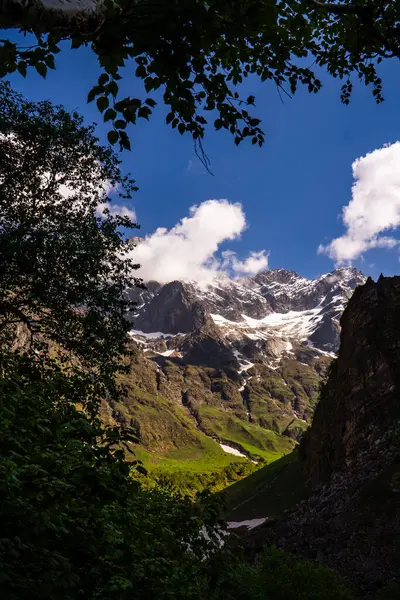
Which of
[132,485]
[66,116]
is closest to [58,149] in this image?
[66,116]

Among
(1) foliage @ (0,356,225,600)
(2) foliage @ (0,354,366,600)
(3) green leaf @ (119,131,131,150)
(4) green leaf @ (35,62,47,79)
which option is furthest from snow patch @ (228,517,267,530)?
(4) green leaf @ (35,62,47,79)

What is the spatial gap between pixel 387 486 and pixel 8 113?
4853 centimetres

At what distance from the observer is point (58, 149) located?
19781mm

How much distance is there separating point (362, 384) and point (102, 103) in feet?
229

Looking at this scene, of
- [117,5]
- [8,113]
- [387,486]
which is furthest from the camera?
[387,486]

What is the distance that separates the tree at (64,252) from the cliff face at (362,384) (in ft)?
161

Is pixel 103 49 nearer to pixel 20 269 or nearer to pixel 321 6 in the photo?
pixel 321 6

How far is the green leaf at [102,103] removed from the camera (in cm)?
497

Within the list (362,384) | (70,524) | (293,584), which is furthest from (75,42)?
(362,384)

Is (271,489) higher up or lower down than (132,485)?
lower down

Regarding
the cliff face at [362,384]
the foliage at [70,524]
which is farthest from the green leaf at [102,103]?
the cliff face at [362,384]

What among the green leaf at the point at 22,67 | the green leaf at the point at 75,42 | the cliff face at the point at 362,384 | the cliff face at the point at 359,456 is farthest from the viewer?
the cliff face at the point at 362,384

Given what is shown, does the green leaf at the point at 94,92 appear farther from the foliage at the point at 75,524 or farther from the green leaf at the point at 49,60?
the foliage at the point at 75,524

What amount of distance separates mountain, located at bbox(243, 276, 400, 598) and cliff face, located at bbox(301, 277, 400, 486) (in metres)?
0.16
